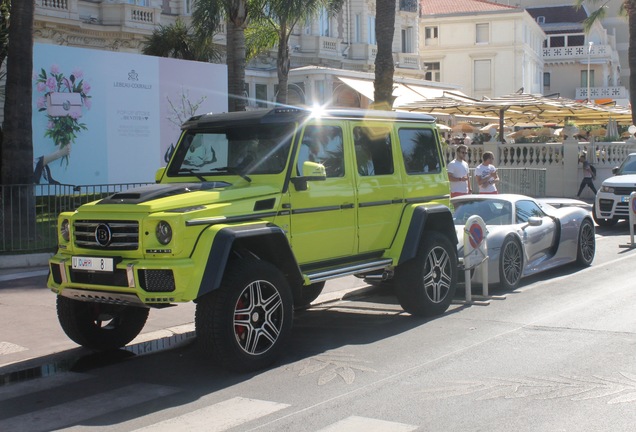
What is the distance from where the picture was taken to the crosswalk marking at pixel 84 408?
648cm

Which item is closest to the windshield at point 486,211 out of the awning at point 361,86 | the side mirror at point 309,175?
the side mirror at point 309,175

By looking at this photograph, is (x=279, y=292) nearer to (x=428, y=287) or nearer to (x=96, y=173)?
(x=428, y=287)

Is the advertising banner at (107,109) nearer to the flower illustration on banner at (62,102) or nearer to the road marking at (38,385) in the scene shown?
the flower illustration on banner at (62,102)

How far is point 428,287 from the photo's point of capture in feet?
32.4

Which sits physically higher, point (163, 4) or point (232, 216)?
point (163, 4)

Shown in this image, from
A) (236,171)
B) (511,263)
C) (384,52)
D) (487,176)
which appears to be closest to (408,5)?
(384,52)

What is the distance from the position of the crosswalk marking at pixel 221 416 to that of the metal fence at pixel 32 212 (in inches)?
333

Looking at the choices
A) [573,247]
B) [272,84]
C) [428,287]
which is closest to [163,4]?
[272,84]

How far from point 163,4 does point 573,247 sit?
25.9m

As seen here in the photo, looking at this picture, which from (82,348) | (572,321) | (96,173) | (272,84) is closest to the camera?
(82,348)

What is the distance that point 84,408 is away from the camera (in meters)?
6.89

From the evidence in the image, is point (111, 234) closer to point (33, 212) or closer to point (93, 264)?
point (93, 264)

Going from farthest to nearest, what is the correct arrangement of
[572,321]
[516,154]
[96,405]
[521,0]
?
1. [521,0]
2. [516,154]
3. [572,321]
4. [96,405]

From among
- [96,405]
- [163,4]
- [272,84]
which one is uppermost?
[163,4]
